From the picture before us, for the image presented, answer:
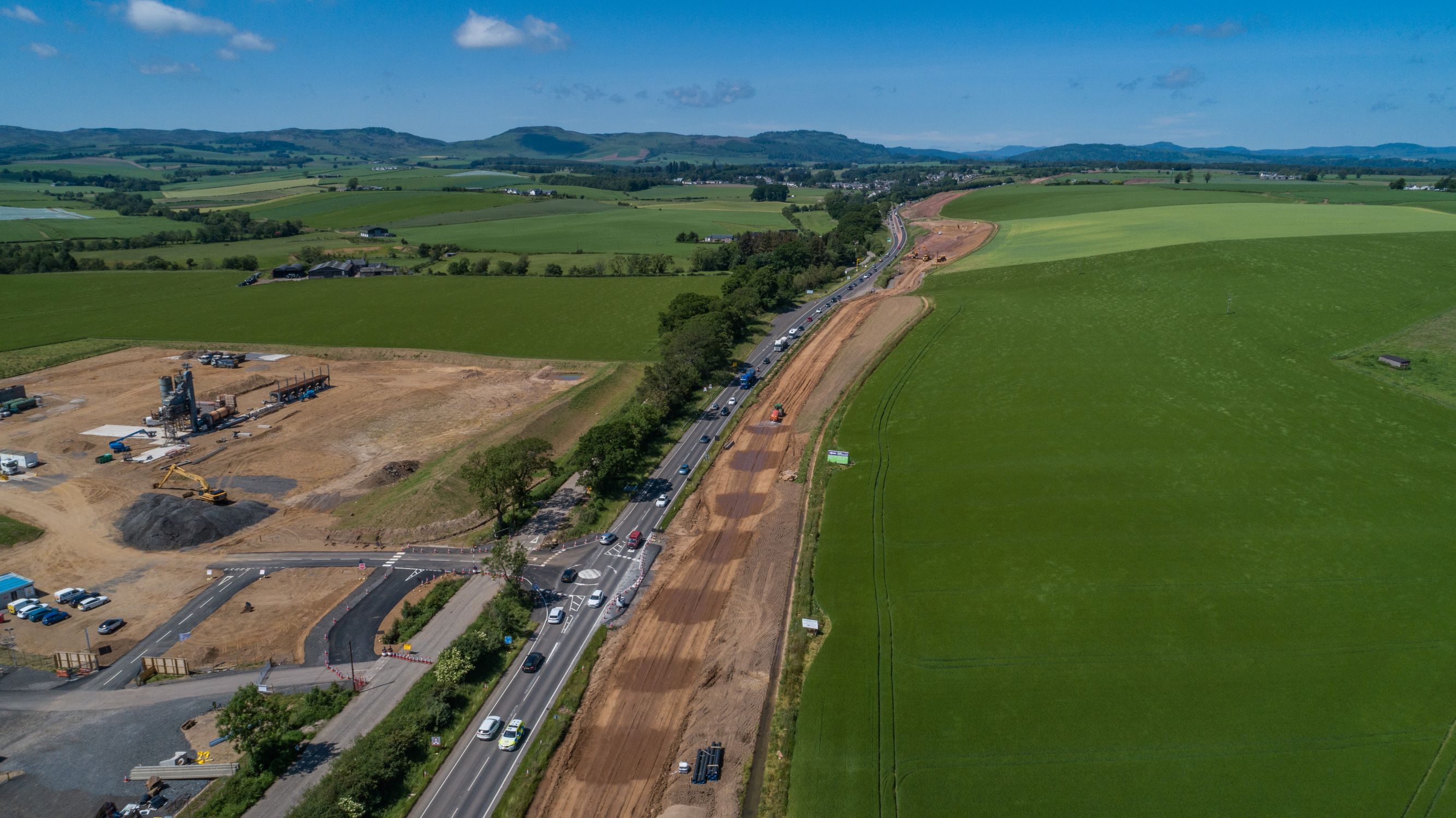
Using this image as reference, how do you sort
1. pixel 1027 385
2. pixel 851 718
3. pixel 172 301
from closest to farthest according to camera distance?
pixel 851 718, pixel 1027 385, pixel 172 301

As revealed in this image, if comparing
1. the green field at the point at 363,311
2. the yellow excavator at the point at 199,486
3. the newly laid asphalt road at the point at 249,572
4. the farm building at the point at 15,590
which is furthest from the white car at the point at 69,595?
the green field at the point at 363,311

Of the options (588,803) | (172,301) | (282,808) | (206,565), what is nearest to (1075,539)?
(588,803)

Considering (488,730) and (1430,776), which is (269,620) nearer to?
(488,730)

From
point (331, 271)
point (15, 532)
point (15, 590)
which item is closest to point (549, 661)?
point (15, 590)

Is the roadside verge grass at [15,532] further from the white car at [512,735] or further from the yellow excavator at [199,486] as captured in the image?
the white car at [512,735]

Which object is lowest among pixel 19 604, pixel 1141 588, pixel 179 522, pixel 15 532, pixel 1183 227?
pixel 19 604

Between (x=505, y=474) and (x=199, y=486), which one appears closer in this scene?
(x=505, y=474)

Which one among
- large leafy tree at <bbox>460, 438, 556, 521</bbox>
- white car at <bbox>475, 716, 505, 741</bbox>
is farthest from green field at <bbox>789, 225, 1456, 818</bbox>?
large leafy tree at <bbox>460, 438, 556, 521</bbox>

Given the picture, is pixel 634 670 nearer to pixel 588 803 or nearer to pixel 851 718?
pixel 588 803
